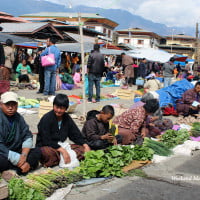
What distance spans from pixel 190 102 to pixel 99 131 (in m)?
4.73

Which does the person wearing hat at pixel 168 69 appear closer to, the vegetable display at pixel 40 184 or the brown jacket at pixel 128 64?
the brown jacket at pixel 128 64

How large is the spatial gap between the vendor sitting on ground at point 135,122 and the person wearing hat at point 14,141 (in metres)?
2.15

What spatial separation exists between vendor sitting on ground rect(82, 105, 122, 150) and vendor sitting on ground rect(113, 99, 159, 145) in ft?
2.15

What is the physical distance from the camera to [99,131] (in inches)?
208

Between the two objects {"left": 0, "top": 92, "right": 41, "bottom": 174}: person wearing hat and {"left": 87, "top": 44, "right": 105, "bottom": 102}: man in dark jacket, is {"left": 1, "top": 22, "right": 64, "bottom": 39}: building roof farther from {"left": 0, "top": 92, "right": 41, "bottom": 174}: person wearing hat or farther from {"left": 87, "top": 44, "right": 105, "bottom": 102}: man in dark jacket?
{"left": 0, "top": 92, "right": 41, "bottom": 174}: person wearing hat

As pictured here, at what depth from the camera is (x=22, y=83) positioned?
1307cm

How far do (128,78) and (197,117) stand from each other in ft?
27.4

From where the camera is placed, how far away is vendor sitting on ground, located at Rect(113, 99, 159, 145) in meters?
5.86

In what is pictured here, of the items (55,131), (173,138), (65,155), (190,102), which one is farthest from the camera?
(190,102)

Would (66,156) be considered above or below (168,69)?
below

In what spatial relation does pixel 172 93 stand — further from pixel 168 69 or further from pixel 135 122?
pixel 168 69

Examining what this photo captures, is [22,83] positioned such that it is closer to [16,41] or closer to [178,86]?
[16,41]

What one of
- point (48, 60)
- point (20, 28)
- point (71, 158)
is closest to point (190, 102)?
point (48, 60)

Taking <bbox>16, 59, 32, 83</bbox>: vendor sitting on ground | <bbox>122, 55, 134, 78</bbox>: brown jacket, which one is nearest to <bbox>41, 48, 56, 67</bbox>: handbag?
<bbox>16, 59, 32, 83</bbox>: vendor sitting on ground
